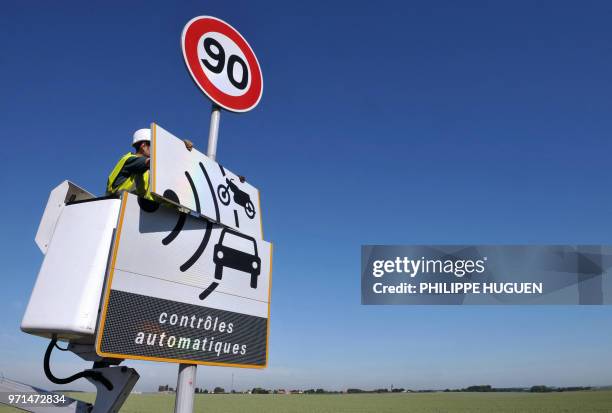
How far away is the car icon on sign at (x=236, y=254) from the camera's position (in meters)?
3.40

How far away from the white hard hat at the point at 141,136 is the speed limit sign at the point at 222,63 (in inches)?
22.4

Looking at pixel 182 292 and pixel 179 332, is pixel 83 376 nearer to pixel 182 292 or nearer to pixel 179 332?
pixel 179 332

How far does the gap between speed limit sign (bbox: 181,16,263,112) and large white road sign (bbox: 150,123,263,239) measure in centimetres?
73

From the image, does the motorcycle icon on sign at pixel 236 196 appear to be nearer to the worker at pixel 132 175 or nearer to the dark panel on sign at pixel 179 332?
the worker at pixel 132 175

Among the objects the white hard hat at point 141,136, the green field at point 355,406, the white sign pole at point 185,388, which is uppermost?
the white hard hat at point 141,136

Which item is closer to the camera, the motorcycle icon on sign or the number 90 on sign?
the motorcycle icon on sign

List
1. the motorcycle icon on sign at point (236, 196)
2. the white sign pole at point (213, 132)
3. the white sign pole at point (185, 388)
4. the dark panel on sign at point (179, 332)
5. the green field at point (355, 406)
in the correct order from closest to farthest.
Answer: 1. the dark panel on sign at point (179, 332)
2. the white sign pole at point (185, 388)
3. the motorcycle icon on sign at point (236, 196)
4. the white sign pole at point (213, 132)
5. the green field at point (355, 406)

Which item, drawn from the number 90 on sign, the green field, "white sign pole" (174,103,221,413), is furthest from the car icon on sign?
the green field

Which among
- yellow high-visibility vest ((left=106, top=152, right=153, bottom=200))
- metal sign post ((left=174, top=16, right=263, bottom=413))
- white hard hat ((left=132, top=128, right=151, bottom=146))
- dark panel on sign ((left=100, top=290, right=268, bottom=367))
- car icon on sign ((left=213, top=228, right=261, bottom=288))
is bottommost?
dark panel on sign ((left=100, top=290, right=268, bottom=367))

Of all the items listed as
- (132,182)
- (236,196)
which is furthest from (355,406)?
(132,182)

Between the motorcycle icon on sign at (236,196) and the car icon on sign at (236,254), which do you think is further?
the motorcycle icon on sign at (236,196)

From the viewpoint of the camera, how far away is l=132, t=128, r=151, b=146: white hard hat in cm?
369

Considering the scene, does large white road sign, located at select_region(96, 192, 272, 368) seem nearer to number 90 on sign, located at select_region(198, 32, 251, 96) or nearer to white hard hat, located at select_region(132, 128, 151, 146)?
white hard hat, located at select_region(132, 128, 151, 146)

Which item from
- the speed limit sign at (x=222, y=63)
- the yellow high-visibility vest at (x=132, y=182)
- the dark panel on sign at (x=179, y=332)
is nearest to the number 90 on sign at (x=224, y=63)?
the speed limit sign at (x=222, y=63)
